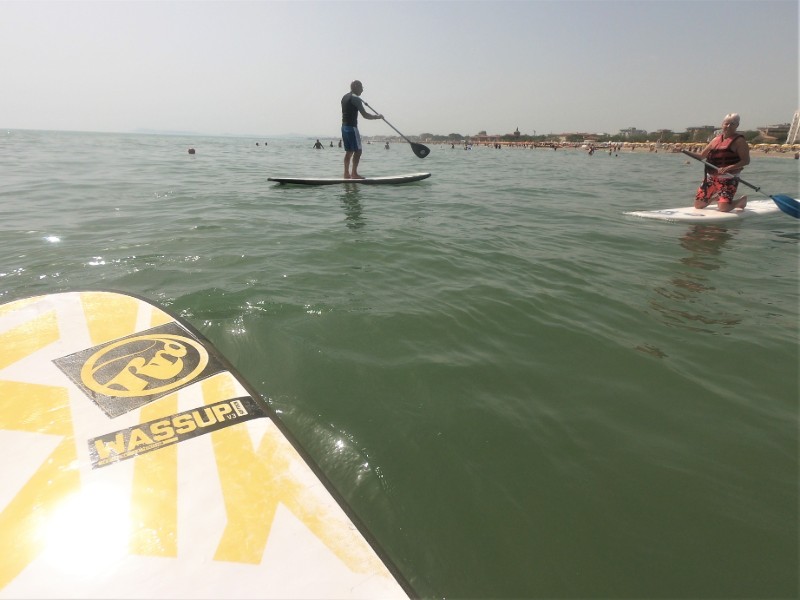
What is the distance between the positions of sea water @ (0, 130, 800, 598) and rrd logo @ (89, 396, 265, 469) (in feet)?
1.07

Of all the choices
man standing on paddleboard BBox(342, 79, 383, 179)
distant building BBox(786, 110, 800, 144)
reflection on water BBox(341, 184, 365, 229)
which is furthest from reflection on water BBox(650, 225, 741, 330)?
distant building BBox(786, 110, 800, 144)

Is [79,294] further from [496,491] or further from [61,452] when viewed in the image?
[496,491]

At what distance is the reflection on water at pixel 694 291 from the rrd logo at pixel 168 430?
11.4 ft

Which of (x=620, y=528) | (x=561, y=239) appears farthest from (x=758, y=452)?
(x=561, y=239)

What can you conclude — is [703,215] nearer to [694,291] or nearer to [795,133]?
[694,291]

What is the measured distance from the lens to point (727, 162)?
7367 mm

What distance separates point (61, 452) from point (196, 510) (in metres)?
0.71

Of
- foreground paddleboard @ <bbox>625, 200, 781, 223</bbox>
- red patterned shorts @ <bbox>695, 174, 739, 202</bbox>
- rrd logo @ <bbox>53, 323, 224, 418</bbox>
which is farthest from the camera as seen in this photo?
red patterned shorts @ <bbox>695, 174, 739, 202</bbox>

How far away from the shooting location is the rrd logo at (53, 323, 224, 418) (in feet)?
6.52

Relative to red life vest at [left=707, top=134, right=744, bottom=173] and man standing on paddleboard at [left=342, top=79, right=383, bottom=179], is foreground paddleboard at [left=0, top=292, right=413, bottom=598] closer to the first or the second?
man standing on paddleboard at [left=342, top=79, right=383, bottom=179]

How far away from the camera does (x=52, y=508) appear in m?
1.42

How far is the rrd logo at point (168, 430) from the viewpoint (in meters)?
1.67

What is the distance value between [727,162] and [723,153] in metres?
0.19

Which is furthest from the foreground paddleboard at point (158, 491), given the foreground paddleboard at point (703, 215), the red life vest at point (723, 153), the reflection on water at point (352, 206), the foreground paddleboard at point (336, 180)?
the red life vest at point (723, 153)
